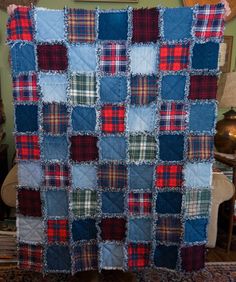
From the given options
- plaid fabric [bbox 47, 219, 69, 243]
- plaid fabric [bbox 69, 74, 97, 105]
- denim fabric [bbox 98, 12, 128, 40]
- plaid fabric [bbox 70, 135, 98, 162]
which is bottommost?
plaid fabric [bbox 47, 219, 69, 243]

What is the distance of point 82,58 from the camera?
1.28 meters

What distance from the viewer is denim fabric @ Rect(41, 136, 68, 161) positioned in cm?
135

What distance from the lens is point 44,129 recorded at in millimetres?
1334

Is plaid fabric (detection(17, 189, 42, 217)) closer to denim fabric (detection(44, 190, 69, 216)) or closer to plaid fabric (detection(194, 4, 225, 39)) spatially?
denim fabric (detection(44, 190, 69, 216))

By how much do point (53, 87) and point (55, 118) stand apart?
0.13 meters

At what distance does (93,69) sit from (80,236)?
78 centimetres

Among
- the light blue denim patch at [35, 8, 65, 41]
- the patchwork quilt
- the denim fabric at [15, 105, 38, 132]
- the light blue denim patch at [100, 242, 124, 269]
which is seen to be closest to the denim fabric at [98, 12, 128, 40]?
the patchwork quilt

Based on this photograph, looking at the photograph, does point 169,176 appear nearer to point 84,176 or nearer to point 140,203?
point 140,203

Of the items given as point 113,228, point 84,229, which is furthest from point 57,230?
point 113,228

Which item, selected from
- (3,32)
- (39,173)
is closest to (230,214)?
(39,173)

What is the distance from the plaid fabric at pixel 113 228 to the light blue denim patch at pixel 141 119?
1.45 ft

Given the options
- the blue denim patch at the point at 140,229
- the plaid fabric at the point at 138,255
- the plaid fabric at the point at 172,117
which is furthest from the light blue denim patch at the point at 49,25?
the plaid fabric at the point at 138,255

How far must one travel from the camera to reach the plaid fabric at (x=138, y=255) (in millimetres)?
1464

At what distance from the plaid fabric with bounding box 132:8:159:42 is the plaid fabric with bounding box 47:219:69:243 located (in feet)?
2.91
